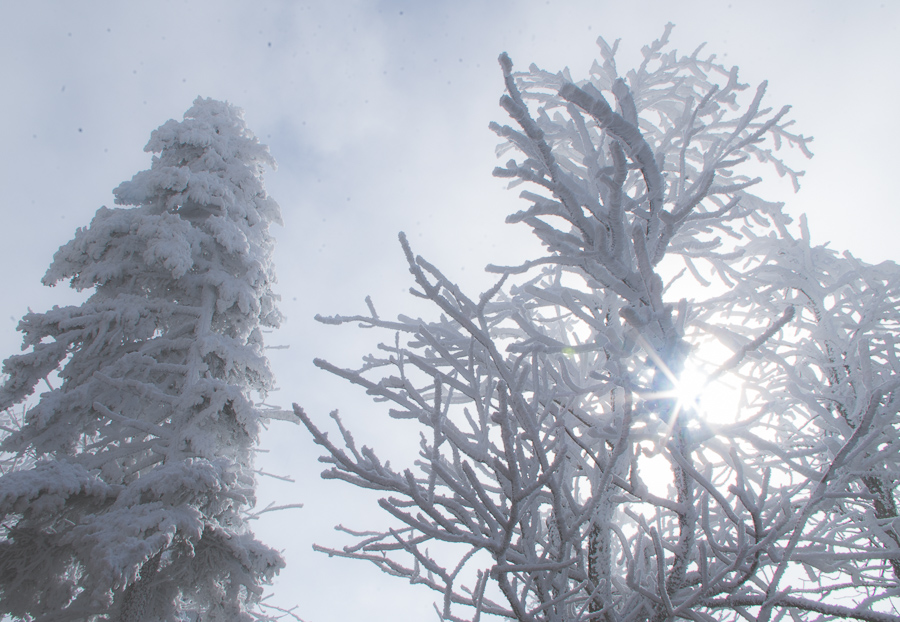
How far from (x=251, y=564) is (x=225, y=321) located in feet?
13.5

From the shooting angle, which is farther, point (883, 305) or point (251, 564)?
point (883, 305)

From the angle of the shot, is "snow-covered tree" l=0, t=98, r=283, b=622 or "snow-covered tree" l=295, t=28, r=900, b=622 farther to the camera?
"snow-covered tree" l=0, t=98, r=283, b=622

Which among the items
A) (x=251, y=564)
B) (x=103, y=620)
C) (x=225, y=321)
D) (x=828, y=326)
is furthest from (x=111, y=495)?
(x=828, y=326)

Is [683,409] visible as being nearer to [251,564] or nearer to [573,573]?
[573,573]

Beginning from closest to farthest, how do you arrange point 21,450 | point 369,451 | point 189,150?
1. point 369,451
2. point 21,450
3. point 189,150

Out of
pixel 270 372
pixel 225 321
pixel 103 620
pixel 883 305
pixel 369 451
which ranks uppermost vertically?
pixel 225 321

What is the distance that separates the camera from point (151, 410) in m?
7.16

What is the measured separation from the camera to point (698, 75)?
18.7 feet

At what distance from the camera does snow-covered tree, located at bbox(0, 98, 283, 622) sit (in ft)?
17.5

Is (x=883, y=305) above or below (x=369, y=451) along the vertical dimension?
Answer: above

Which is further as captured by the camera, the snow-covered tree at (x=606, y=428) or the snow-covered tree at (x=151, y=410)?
the snow-covered tree at (x=151, y=410)

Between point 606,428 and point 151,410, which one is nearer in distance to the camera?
point 606,428

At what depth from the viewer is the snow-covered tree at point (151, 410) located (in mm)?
5332

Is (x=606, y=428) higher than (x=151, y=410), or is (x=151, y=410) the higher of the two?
(x=151, y=410)
